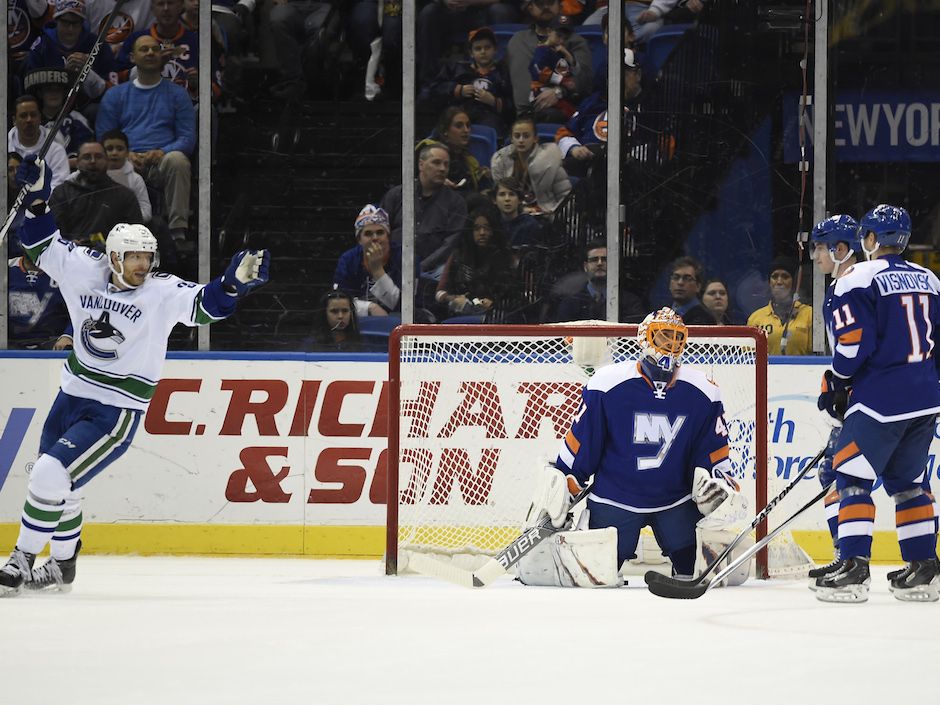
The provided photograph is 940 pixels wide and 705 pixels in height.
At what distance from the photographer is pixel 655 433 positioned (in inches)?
204

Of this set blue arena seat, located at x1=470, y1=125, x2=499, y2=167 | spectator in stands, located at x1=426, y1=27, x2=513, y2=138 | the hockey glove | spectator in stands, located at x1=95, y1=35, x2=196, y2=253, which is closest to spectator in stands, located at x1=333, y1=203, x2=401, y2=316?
blue arena seat, located at x1=470, y1=125, x2=499, y2=167

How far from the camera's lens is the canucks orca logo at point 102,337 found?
520 centimetres

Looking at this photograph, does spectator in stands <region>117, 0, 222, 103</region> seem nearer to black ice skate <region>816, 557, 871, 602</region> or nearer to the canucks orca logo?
the canucks orca logo

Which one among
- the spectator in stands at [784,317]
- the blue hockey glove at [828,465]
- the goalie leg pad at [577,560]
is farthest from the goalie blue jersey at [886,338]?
the spectator in stands at [784,317]

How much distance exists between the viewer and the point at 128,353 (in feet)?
17.1

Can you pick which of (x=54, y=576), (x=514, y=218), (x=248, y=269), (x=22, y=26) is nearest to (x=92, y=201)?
(x=22, y=26)

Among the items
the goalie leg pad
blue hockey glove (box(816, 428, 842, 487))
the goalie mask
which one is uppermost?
the goalie mask

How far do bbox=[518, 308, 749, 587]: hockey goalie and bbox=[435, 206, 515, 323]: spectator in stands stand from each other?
232cm

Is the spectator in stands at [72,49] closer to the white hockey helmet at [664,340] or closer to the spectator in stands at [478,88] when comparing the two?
the spectator in stands at [478,88]

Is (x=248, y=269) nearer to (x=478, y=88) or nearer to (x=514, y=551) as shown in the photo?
(x=514, y=551)

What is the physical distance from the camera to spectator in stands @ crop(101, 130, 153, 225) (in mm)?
7539

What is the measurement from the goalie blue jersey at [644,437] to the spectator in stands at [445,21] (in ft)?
9.47

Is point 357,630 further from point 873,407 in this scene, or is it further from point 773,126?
point 773,126

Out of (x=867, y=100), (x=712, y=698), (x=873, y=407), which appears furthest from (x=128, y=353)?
(x=867, y=100)
